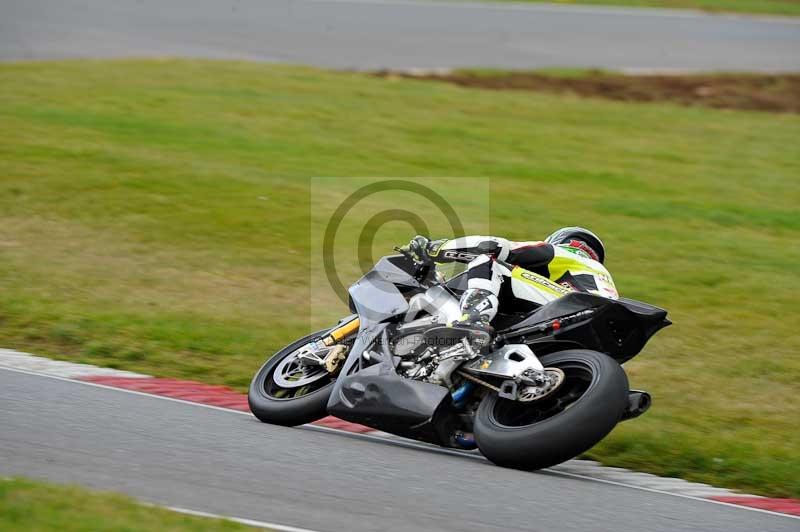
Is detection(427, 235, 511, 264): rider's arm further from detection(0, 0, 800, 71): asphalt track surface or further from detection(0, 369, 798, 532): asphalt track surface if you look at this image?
detection(0, 0, 800, 71): asphalt track surface

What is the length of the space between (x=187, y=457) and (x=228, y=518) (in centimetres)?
107

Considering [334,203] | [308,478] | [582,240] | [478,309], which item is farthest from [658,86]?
[308,478]

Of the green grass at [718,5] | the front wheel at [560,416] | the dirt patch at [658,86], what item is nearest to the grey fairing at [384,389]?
the front wheel at [560,416]

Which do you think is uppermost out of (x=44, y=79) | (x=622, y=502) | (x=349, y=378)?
(x=44, y=79)

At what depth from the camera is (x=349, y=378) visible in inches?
267

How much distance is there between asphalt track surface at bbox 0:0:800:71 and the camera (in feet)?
70.8

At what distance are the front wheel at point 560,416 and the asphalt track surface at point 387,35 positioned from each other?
15.9m

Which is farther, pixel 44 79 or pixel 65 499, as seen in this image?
pixel 44 79

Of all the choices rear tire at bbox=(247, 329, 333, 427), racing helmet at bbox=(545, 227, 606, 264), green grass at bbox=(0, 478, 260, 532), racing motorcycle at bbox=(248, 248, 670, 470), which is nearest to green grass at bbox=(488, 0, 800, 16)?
racing helmet at bbox=(545, 227, 606, 264)

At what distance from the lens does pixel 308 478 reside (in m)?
5.84

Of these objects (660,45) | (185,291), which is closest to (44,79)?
(185,291)

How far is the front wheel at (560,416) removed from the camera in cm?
581

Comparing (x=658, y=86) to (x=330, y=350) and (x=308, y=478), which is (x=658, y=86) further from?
(x=308, y=478)

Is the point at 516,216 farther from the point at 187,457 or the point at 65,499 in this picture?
the point at 65,499
